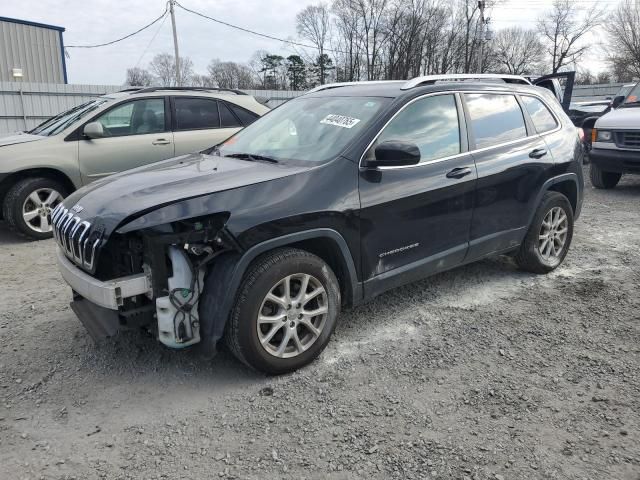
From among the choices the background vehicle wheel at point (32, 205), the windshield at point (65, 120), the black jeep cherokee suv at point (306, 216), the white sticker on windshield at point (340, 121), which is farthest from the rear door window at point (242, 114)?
the white sticker on windshield at point (340, 121)

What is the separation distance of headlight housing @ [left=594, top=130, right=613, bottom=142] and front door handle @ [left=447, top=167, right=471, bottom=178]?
21.7 ft

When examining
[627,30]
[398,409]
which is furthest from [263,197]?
[627,30]

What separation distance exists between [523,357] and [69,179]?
220 inches

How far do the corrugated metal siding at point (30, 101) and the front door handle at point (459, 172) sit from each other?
446 inches

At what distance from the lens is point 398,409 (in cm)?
294

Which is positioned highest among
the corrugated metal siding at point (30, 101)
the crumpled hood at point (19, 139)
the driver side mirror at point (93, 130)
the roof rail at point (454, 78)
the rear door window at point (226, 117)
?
the corrugated metal siding at point (30, 101)

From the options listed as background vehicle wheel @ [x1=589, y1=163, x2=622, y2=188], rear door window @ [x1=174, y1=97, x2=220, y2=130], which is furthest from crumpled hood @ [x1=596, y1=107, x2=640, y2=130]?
rear door window @ [x1=174, y1=97, x2=220, y2=130]

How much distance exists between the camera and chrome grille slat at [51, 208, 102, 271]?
2945 mm

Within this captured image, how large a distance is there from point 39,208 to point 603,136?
9046 mm

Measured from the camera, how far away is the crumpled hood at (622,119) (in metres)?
Answer: 8.84

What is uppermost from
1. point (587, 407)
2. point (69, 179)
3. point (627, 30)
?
point (627, 30)

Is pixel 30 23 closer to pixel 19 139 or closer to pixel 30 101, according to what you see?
pixel 30 101

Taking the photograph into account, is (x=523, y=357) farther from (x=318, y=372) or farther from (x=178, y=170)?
(x=178, y=170)

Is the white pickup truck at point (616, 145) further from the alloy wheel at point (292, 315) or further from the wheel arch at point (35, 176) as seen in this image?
the wheel arch at point (35, 176)
